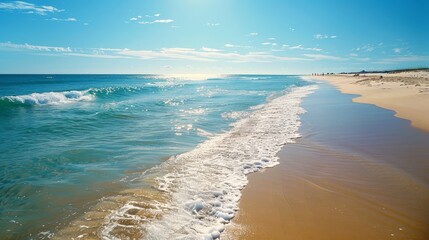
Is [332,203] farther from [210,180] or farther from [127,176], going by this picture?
[127,176]

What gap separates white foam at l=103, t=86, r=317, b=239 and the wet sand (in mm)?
365

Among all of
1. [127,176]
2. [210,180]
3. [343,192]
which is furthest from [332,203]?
[127,176]

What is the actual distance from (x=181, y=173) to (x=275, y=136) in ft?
17.1

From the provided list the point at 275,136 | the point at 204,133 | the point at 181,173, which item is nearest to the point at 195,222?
the point at 181,173

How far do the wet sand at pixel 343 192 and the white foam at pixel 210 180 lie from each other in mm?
365

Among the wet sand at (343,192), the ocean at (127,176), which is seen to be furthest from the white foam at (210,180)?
the wet sand at (343,192)

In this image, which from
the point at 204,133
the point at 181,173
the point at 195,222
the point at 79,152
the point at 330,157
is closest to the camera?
the point at 195,222

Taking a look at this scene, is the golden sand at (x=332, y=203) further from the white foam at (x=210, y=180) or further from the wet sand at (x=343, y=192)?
the white foam at (x=210, y=180)

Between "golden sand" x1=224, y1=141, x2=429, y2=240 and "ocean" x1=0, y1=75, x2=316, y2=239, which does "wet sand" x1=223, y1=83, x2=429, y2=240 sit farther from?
"ocean" x1=0, y1=75, x2=316, y2=239

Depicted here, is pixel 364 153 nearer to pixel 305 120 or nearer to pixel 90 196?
pixel 305 120

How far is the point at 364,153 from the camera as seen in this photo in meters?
7.99

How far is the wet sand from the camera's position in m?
4.29

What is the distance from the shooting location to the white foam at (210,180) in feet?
14.7

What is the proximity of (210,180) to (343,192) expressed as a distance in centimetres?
296
